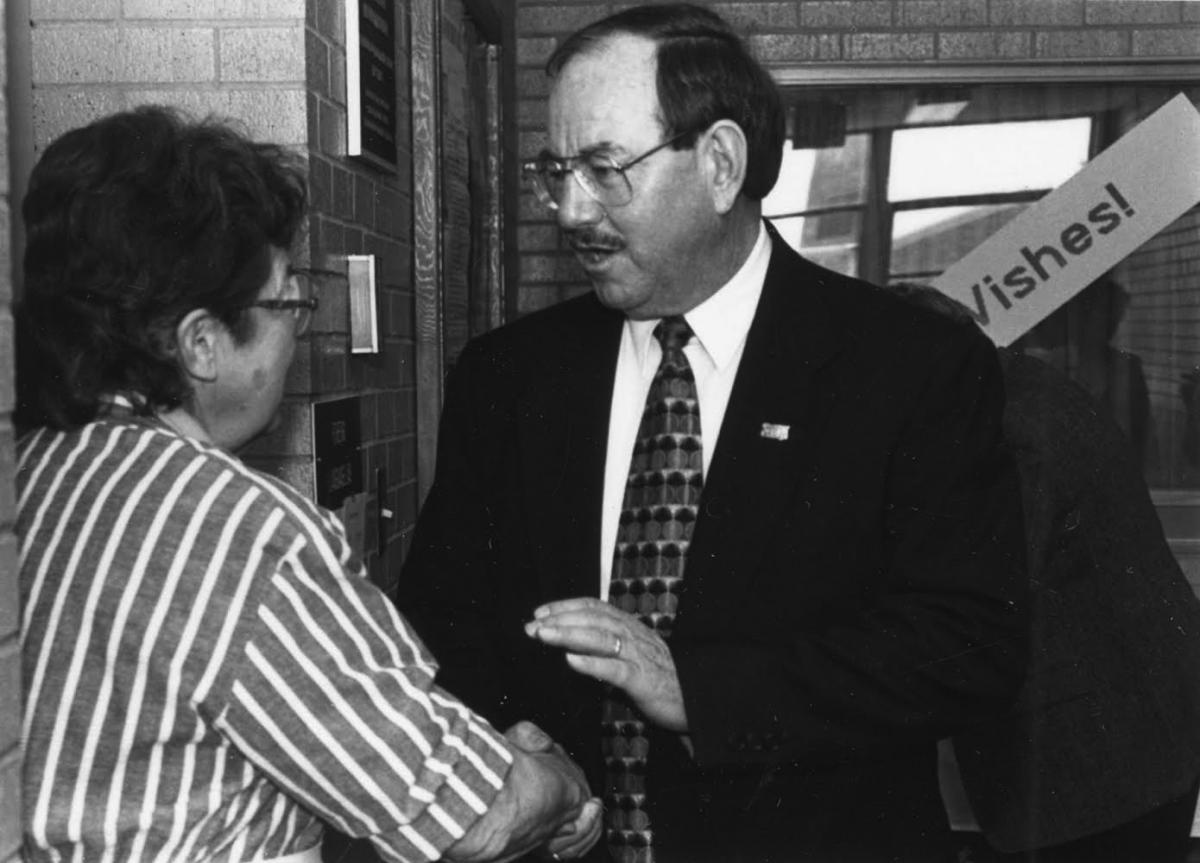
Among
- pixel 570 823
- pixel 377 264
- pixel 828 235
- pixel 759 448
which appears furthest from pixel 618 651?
pixel 828 235

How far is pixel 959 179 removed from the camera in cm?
495

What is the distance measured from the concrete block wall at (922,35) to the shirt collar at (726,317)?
2.76m

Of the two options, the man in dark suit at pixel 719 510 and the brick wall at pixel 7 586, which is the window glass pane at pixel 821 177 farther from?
the brick wall at pixel 7 586

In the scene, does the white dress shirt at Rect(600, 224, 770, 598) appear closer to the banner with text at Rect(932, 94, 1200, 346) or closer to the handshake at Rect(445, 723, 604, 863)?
the handshake at Rect(445, 723, 604, 863)

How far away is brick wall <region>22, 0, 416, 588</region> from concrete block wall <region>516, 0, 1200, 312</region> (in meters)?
2.30

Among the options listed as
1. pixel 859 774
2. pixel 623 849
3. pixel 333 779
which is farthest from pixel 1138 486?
pixel 333 779

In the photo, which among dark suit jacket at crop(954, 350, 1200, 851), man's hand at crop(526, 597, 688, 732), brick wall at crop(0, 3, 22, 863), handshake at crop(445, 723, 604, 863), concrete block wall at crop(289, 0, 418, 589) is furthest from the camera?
dark suit jacket at crop(954, 350, 1200, 851)

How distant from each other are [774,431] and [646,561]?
0.24 m

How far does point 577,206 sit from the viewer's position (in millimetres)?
2021

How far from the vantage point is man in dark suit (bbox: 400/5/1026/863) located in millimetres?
1863

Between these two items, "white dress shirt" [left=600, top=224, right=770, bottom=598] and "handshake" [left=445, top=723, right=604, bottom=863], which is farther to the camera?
"white dress shirt" [left=600, top=224, right=770, bottom=598]

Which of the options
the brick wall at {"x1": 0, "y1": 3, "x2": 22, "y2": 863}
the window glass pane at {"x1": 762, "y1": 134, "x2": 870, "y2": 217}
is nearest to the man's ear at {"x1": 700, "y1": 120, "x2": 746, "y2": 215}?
the brick wall at {"x1": 0, "y1": 3, "x2": 22, "y2": 863}

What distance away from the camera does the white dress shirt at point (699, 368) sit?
6.69ft

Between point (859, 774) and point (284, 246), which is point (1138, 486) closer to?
point (859, 774)
